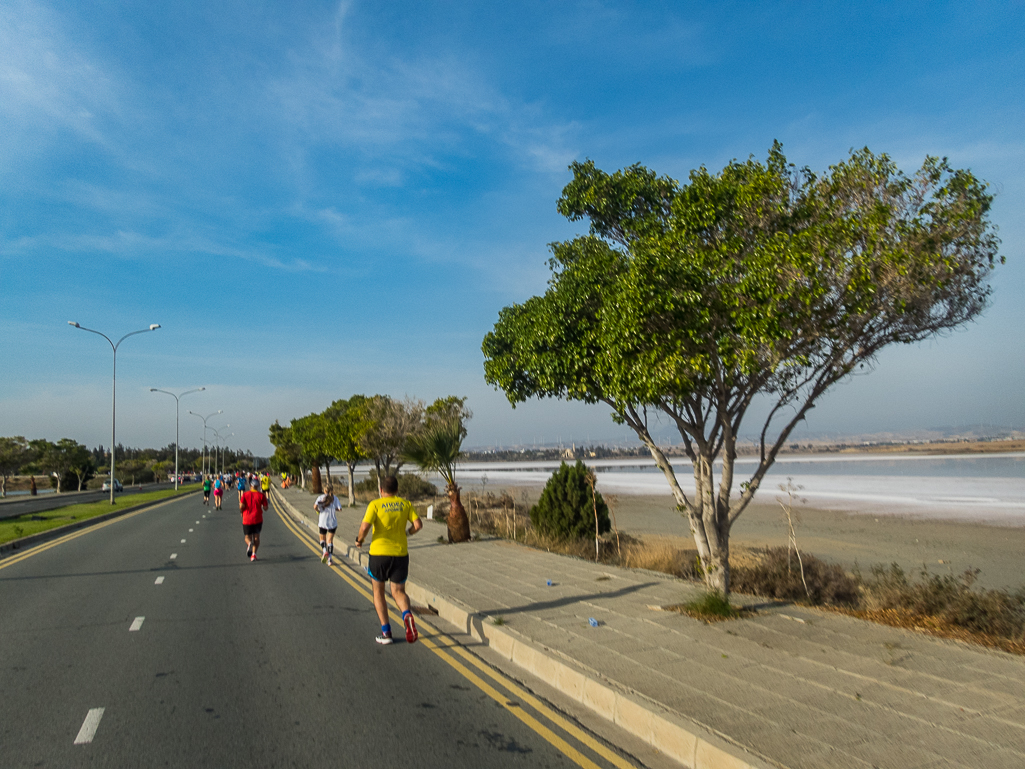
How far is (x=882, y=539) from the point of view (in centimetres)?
2403

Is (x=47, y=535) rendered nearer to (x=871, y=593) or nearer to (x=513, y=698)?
(x=513, y=698)

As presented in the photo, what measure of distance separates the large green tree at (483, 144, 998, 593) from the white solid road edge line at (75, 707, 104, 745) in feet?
19.6

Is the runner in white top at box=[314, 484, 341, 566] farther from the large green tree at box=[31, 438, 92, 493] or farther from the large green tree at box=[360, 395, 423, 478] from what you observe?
the large green tree at box=[31, 438, 92, 493]

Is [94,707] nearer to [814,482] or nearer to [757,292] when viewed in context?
[757,292]

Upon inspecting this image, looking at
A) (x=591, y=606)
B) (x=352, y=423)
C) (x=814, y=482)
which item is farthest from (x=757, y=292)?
(x=814, y=482)

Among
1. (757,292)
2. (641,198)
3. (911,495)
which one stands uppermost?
(641,198)

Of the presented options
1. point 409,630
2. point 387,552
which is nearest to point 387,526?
point 387,552

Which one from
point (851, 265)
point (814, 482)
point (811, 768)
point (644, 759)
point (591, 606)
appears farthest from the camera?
point (814, 482)

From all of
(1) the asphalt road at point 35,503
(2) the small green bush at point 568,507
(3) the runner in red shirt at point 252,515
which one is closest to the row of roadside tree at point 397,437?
(2) the small green bush at point 568,507

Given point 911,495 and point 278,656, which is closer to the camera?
point 278,656

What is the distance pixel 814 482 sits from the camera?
56344 mm

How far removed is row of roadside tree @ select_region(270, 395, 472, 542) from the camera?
19000 mm

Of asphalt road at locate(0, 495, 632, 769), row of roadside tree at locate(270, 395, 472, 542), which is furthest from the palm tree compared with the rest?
asphalt road at locate(0, 495, 632, 769)

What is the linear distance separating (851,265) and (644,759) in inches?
208
